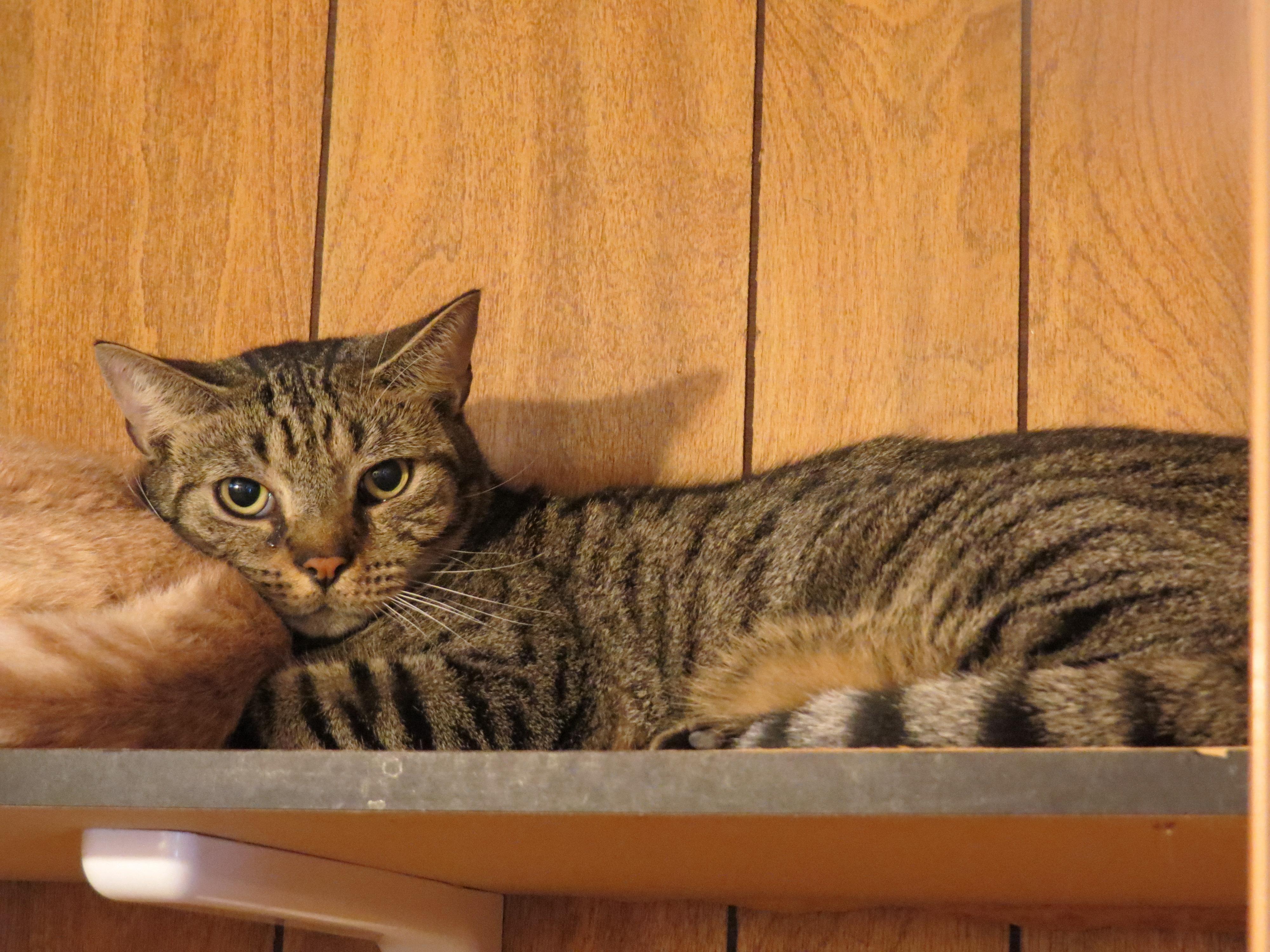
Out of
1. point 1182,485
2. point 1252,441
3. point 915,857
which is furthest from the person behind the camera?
point 1182,485

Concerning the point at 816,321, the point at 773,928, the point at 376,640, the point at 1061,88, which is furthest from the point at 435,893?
the point at 1061,88

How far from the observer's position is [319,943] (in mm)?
1516

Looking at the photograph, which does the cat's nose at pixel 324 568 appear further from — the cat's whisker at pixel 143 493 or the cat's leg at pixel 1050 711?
the cat's leg at pixel 1050 711

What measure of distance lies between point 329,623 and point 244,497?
167mm

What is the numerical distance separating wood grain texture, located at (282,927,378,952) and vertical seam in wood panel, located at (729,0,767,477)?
70 cm

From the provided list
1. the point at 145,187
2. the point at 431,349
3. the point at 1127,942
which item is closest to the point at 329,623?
the point at 431,349

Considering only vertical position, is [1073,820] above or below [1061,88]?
below

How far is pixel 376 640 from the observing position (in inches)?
53.6

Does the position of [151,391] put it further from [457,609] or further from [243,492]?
[457,609]

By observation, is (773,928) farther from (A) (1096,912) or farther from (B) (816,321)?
(B) (816,321)

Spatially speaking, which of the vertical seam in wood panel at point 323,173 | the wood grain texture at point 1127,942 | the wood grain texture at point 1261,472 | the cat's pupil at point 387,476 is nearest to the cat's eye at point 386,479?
the cat's pupil at point 387,476

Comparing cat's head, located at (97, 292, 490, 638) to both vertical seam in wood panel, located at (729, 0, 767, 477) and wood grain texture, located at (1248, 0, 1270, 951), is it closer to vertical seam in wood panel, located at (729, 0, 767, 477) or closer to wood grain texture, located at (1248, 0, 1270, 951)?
vertical seam in wood panel, located at (729, 0, 767, 477)

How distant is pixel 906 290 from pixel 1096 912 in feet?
2.40

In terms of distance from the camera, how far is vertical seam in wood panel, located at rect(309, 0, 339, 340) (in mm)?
1745
